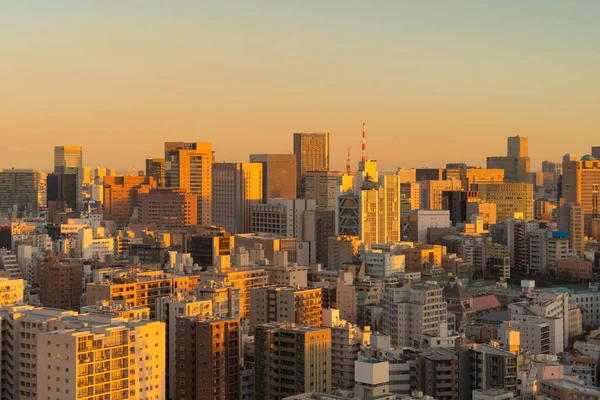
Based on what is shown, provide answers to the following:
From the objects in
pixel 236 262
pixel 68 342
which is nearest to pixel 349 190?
pixel 236 262

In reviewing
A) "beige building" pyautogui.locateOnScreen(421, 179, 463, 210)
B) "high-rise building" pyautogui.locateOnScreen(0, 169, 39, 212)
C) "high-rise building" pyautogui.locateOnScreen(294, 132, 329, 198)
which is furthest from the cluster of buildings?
"high-rise building" pyautogui.locateOnScreen(0, 169, 39, 212)

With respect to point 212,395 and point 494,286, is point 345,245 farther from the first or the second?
point 212,395

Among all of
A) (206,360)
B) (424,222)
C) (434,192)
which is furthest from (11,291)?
(434,192)

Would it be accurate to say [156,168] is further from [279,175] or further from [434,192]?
[434,192]

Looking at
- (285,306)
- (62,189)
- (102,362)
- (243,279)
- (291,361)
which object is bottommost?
(291,361)

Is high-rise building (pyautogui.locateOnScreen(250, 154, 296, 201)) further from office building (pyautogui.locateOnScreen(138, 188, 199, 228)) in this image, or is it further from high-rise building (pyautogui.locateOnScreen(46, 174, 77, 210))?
high-rise building (pyautogui.locateOnScreen(46, 174, 77, 210))

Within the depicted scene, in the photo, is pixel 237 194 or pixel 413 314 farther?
pixel 237 194

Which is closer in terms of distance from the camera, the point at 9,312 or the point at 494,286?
the point at 9,312
